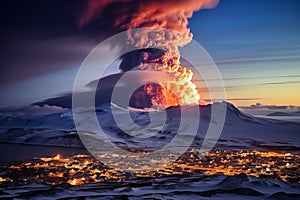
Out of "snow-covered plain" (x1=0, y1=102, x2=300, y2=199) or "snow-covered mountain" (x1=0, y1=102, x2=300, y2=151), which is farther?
"snow-covered mountain" (x1=0, y1=102, x2=300, y2=151)

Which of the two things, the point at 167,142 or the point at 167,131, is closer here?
the point at 167,142

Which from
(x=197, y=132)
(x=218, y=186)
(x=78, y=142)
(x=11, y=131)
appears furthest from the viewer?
(x=11, y=131)

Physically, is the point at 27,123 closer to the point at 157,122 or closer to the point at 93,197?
the point at 157,122

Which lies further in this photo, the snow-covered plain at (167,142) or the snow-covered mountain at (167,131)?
the snow-covered mountain at (167,131)

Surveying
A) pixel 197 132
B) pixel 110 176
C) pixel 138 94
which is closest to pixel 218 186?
pixel 110 176

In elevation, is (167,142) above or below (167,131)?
below

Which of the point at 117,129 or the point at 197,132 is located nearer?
the point at 197,132

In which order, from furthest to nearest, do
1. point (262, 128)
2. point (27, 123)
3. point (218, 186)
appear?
point (27, 123)
point (262, 128)
point (218, 186)

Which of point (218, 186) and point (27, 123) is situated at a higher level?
point (27, 123)
